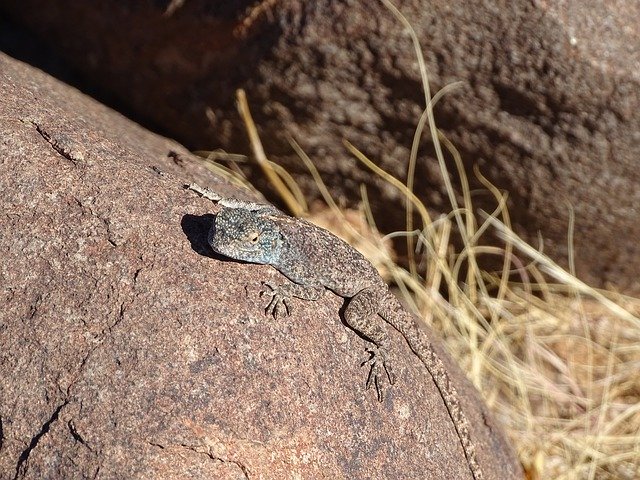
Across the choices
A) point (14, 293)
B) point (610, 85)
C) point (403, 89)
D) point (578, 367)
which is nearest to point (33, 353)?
point (14, 293)

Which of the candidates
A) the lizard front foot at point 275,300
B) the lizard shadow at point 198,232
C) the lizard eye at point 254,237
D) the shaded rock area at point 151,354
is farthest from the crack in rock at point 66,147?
the lizard front foot at point 275,300

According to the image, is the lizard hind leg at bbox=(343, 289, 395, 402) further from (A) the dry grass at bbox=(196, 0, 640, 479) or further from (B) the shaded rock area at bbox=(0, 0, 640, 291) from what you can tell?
(A) the dry grass at bbox=(196, 0, 640, 479)

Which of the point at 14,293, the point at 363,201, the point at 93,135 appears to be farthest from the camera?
the point at 363,201

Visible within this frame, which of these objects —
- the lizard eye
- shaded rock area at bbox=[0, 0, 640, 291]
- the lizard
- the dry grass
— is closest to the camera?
the lizard

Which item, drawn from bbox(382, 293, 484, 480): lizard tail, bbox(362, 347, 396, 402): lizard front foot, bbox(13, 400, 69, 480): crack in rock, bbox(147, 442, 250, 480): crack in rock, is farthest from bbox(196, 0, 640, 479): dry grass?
bbox(13, 400, 69, 480): crack in rock

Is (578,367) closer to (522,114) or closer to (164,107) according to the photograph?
(522,114)
